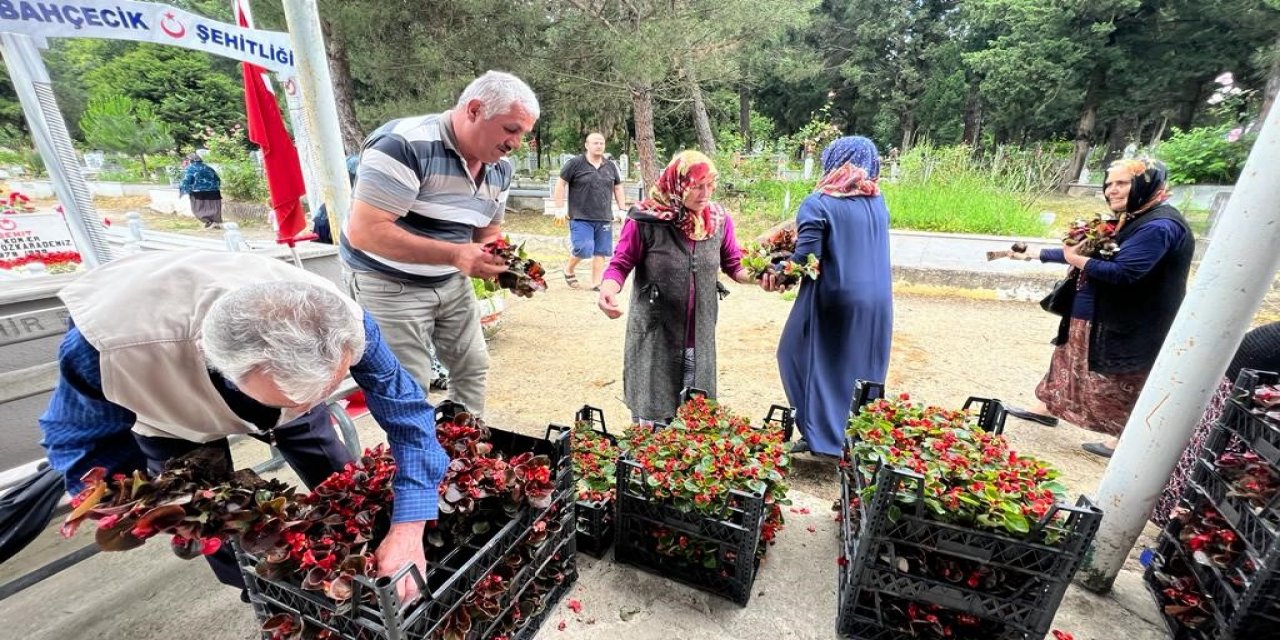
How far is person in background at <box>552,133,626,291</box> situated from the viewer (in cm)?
624

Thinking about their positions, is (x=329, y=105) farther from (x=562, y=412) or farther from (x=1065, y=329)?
(x=1065, y=329)

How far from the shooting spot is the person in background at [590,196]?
624cm

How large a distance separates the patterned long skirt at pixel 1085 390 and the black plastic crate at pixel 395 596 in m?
3.08

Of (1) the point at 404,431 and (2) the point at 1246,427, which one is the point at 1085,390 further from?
(1) the point at 404,431

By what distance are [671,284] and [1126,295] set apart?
233 cm

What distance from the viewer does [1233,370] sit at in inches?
90.6

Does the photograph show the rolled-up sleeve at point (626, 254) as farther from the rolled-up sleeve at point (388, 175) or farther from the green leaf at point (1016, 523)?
the green leaf at point (1016, 523)

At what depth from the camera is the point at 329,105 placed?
112 inches

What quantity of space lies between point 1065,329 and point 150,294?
160 inches

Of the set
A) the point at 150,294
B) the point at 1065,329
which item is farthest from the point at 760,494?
the point at 1065,329

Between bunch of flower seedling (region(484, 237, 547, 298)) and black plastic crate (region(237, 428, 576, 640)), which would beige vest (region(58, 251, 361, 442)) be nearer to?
black plastic crate (region(237, 428, 576, 640))

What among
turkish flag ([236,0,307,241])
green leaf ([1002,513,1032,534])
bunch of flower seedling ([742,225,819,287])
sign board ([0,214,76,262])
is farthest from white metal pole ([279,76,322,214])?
green leaf ([1002,513,1032,534])

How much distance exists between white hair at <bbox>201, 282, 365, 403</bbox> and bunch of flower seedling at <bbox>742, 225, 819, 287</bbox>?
6.49ft

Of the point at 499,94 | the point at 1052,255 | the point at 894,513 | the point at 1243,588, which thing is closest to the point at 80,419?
the point at 499,94
